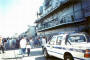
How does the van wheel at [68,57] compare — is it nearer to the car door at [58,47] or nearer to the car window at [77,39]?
the car door at [58,47]

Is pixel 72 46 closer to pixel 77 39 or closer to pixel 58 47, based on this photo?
pixel 77 39

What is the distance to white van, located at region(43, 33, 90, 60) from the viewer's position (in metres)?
6.63

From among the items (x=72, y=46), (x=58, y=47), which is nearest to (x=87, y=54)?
(x=72, y=46)

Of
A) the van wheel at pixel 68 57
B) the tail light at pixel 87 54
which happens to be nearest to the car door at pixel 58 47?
the van wheel at pixel 68 57

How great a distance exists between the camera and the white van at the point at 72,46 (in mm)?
6627

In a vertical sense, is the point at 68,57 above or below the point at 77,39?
below

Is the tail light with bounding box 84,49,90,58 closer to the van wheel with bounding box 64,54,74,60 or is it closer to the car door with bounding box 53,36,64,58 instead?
the van wheel with bounding box 64,54,74,60

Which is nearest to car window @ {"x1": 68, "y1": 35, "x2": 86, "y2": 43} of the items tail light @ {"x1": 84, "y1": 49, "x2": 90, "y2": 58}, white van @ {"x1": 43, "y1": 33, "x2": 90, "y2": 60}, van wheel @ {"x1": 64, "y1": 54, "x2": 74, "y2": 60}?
white van @ {"x1": 43, "y1": 33, "x2": 90, "y2": 60}

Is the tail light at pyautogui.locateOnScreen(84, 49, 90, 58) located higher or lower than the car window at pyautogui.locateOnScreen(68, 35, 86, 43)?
lower

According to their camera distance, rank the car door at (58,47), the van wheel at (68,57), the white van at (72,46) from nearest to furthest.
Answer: the white van at (72,46), the van wheel at (68,57), the car door at (58,47)

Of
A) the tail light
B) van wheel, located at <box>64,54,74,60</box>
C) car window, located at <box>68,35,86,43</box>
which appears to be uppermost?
car window, located at <box>68,35,86,43</box>

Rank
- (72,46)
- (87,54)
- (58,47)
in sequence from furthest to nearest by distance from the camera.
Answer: (58,47) → (72,46) → (87,54)

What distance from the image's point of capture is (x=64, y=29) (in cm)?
2397

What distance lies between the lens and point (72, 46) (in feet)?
24.5
